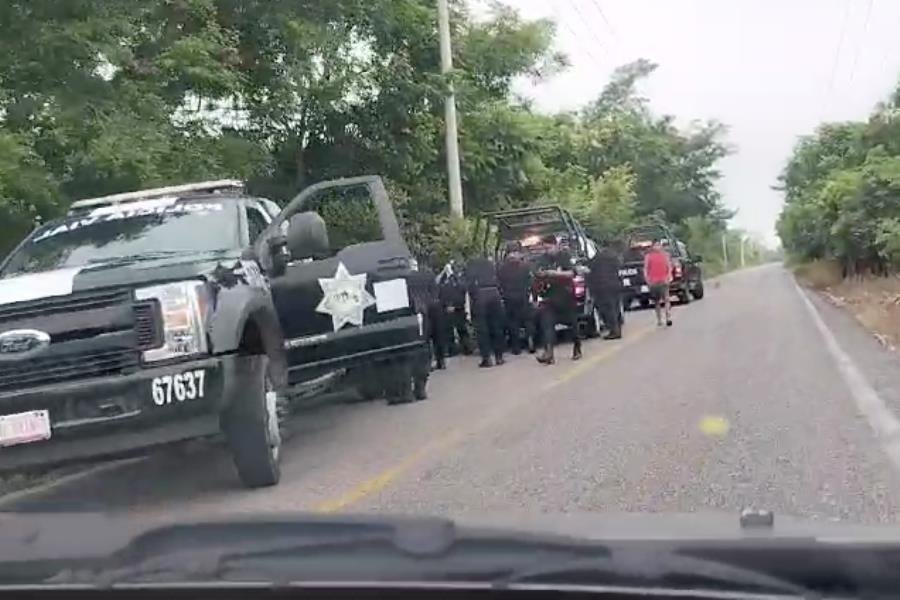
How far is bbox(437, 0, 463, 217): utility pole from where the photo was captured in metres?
22.5

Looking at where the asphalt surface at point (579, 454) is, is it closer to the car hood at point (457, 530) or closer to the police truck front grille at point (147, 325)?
the police truck front grille at point (147, 325)

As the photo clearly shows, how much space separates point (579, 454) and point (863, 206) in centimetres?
2537

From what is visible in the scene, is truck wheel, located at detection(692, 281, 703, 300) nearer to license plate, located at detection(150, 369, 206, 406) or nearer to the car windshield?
the car windshield

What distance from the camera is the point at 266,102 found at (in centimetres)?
1812

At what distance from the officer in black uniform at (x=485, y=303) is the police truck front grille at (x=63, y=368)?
1024 centimetres

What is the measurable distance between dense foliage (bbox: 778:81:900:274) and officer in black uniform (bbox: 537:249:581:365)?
11989mm

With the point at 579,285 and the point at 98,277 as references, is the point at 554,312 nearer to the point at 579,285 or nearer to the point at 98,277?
the point at 579,285

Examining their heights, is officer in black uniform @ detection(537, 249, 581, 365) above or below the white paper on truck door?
below

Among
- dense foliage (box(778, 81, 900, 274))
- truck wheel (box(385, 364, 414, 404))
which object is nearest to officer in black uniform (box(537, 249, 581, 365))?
truck wheel (box(385, 364, 414, 404))

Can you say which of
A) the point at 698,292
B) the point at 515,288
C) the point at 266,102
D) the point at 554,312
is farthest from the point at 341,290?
the point at 698,292

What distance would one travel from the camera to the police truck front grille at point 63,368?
7.61 meters

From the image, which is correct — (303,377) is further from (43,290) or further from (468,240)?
(468,240)

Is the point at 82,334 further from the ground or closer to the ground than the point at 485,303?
further from the ground

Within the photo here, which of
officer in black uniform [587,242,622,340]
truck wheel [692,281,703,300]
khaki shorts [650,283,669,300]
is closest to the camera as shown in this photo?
officer in black uniform [587,242,622,340]
